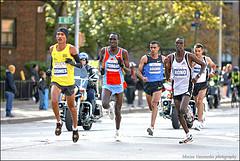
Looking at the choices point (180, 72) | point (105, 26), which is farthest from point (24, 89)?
point (180, 72)

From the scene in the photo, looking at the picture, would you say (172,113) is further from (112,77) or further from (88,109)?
(112,77)

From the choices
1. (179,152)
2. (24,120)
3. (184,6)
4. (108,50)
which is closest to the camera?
(179,152)

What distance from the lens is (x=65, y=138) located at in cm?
1525

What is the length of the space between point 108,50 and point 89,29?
35.4m

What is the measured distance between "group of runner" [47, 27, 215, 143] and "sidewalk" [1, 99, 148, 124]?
9047 mm

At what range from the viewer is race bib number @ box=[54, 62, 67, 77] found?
13.6m

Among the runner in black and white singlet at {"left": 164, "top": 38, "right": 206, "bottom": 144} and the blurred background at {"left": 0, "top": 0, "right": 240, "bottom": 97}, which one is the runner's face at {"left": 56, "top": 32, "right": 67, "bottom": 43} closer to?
the runner in black and white singlet at {"left": 164, "top": 38, "right": 206, "bottom": 144}

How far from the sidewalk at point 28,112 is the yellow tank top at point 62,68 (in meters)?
10.5

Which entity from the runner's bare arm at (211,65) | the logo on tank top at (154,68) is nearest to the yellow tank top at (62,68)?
the logo on tank top at (154,68)

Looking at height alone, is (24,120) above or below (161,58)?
below

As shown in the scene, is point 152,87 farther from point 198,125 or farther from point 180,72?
point 198,125

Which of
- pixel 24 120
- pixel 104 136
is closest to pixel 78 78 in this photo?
pixel 104 136

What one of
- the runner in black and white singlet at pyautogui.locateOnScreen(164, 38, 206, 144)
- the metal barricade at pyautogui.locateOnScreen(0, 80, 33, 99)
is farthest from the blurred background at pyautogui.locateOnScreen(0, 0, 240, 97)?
the runner in black and white singlet at pyautogui.locateOnScreen(164, 38, 206, 144)

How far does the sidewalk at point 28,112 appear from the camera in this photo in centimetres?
2455
